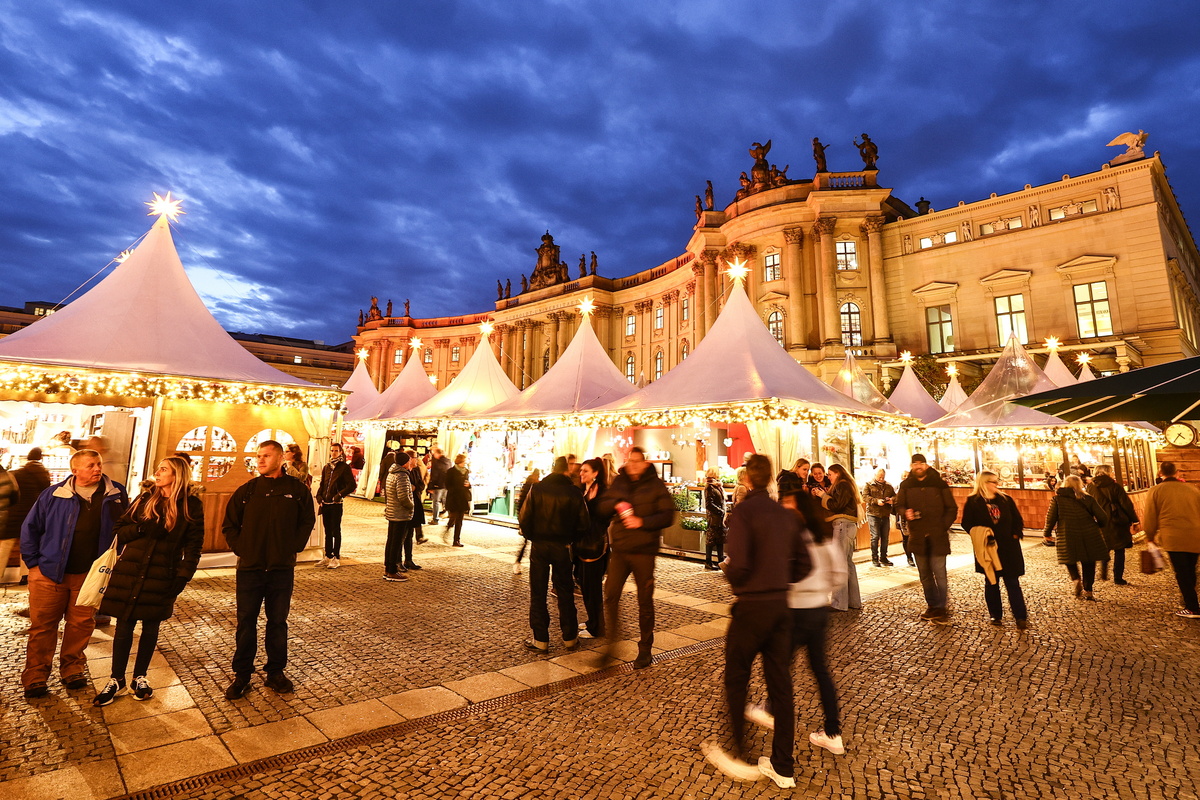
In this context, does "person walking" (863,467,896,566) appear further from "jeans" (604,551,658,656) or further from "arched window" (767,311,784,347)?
"arched window" (767,311,784,347)

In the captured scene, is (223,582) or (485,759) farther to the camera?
(223,582)

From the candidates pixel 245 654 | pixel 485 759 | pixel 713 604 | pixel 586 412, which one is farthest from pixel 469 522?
pixel 485 759

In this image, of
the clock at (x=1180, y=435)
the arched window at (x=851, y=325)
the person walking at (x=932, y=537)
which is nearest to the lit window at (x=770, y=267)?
the arched window at (x=851, y=325)

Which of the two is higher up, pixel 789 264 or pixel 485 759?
pixel 789 264

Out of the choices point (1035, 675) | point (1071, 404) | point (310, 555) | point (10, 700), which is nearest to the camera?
point (10, 700)

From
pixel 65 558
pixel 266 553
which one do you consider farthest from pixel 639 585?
pixel 65 558

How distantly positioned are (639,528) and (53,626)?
4358 millimetres

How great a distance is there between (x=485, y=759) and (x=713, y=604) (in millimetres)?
4500

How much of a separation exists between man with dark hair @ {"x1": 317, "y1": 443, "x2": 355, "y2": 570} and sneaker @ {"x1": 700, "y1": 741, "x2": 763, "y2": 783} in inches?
272

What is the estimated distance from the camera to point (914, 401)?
2083 cm

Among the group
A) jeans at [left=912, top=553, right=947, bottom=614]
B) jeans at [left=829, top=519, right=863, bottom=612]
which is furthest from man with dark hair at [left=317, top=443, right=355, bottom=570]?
jeans at [left=912, top=553, right=947, bottom=614]

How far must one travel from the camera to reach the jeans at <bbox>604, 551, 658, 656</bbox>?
4.86m

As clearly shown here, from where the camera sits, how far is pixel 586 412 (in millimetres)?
14023

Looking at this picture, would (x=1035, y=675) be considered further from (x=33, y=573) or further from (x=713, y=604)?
(x=33, y=573)
